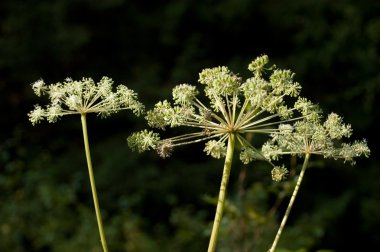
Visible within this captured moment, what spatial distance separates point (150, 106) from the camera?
34.6ft

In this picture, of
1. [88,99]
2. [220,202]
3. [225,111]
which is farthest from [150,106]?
[220,202]

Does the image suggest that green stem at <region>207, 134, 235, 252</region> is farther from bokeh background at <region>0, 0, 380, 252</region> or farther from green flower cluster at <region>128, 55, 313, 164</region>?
bokeh background at <region>0, 0, 380, 252</region>

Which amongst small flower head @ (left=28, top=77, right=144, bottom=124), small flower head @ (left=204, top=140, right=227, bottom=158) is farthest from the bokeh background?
small flower head @ (left=204, top=140, right=227, bottom=158)

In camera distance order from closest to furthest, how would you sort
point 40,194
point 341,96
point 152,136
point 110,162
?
point 152,136 → point 40,194 → point 110,162 → point 341,96

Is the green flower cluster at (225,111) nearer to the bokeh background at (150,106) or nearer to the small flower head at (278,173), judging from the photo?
the small flower head at (278,173)

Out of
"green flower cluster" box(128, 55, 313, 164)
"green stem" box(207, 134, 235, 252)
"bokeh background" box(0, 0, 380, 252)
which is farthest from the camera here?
"bokeh background" box(0, 0, 380, 252)

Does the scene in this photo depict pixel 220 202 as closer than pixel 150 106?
Yes

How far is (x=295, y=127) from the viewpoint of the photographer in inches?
89.7

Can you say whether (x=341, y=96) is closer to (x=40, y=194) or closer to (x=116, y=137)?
(x=116, y=137)

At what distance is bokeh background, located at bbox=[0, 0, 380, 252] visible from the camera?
866cm

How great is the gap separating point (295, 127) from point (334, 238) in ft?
29.2

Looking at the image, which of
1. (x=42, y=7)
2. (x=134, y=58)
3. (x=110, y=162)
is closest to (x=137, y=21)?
(x=134, y=58)

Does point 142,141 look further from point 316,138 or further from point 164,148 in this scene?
point 316,138

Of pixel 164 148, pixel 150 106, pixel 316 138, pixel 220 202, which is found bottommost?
pixel 220 202
